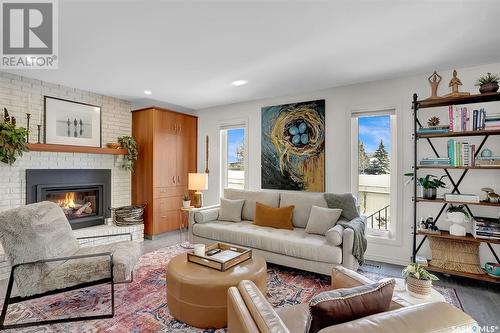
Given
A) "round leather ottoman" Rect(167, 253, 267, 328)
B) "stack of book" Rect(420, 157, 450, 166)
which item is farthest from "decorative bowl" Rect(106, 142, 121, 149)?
"stack of book" Rect(420, 157, 450, 166)

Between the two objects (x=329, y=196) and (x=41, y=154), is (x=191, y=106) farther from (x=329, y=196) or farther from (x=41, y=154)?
(x=329, y=196)

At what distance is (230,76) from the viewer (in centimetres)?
344

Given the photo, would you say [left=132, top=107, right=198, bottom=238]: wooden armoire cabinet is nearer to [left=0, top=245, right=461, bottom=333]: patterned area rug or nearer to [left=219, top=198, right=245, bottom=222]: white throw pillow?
[left=219, top=198, right=245, bottom=222]: white throw pillow

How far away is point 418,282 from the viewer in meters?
1.67

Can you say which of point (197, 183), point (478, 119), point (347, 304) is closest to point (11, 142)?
point (197, 183)

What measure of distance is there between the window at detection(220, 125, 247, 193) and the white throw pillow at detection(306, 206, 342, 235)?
1751mm

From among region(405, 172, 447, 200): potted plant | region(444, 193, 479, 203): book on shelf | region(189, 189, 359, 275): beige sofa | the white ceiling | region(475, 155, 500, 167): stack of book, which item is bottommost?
region(189, 189, 359, 275): beige sofa

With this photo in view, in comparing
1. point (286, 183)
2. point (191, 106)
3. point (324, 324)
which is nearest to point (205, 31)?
point (324, 324)

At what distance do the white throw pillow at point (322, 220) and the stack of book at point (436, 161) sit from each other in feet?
3.73

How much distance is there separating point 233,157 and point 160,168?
4.57ft

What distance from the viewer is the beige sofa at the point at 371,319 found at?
31.0 inches

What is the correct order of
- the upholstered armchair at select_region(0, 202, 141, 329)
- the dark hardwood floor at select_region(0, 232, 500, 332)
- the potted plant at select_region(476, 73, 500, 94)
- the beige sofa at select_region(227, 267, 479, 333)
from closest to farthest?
1. the beige sofa at select_region(227, 267, 479, 333)
2. the upholstered armchair at select_region(0, 202, 141, 329)
3. the dark hardwood floor at select_region(0, 232, 500, 332)
4. the potted plant at select_region(476, 73, 500, 94)

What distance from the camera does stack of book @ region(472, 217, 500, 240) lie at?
8.85 feet

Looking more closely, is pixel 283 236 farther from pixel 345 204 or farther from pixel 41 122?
pixel 41 122
